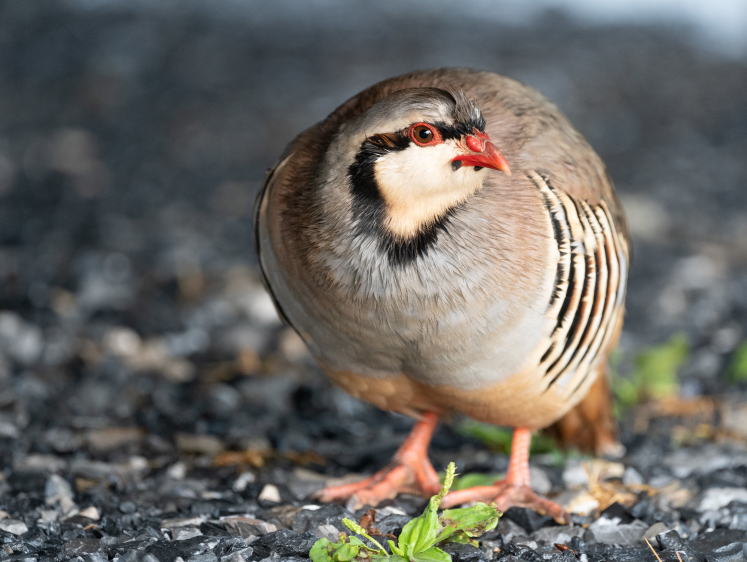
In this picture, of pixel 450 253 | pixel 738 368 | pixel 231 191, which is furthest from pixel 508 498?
pixel 231 191

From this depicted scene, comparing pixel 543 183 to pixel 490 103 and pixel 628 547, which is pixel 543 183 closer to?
pixel 490 103

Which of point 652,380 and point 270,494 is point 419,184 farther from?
point 652,380

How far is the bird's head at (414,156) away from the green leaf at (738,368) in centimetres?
264

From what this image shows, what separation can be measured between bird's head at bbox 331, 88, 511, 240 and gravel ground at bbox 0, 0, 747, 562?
118cm

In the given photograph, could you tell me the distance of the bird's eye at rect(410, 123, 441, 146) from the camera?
2.53 m

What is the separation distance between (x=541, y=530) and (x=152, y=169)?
5.67 m

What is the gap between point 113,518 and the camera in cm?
309

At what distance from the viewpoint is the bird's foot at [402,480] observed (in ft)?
11.2

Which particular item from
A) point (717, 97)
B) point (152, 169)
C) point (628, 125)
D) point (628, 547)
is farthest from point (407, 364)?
point (717, 97)

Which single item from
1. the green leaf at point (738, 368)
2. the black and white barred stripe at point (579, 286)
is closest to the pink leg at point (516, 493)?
the black and white barred stripe at point (579, 286)

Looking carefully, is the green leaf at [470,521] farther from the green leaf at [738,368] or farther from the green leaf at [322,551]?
the green leaf at [738,368]

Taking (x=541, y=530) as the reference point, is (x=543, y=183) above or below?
above

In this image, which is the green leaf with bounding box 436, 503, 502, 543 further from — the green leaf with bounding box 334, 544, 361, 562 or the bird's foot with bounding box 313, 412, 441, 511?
the bird's foot with bounding box 313, 412, 441, 511

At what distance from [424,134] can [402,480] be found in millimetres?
1674
